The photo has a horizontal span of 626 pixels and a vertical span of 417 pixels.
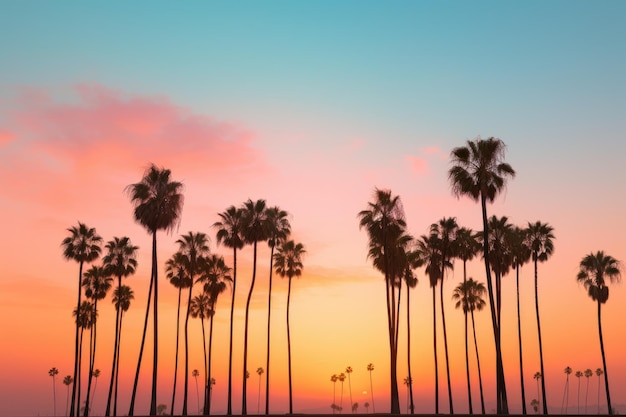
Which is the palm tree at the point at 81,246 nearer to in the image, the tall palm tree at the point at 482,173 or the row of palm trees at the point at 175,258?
the row of palm trees at the point at 175,258

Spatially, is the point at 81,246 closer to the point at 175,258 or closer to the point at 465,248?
the point at 175,258

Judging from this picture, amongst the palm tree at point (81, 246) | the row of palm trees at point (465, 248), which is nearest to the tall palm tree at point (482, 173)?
the row of palm trees at point (465, 248)

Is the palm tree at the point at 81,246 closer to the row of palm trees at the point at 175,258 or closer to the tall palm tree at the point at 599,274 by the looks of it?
the row of palm trees at the point at 175,258

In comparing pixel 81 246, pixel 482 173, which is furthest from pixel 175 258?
pixel 482 173

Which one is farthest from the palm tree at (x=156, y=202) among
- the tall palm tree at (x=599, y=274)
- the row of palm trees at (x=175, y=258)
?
the tall palm tree at (x=599, y=274)

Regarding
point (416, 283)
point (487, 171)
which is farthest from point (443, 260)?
point (487, 171)

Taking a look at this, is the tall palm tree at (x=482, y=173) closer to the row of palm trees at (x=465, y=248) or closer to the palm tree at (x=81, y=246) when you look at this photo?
the row of palm trees at (x=465, y=248)

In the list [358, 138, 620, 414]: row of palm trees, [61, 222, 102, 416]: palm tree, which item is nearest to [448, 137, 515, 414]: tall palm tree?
[358, 138, 620, 414]: row of palm trees

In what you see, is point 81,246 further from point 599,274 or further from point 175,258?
point 599,274

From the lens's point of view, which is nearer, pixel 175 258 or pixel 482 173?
pixel 482 173

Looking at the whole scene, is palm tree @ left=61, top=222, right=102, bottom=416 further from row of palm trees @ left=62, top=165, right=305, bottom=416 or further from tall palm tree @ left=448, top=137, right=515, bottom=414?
tall palm tree @ left=448, top=137, right=515, bottom=414

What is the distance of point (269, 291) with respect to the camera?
88.6m

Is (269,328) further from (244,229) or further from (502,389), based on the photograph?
(502,389)

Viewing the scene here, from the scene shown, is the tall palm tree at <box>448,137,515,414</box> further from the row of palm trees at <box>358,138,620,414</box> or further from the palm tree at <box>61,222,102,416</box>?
the palm tree at <box>61,222,102,416</box>
